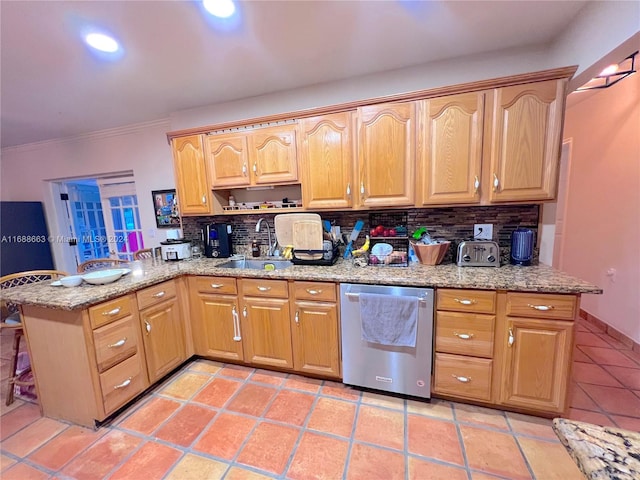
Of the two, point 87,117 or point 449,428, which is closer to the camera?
point 449,428

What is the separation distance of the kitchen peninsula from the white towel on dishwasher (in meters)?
0.13

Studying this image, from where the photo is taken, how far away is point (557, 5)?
4.89 ft

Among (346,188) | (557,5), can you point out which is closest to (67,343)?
(346,188)

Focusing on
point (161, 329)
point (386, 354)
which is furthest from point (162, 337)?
point (386, 354)

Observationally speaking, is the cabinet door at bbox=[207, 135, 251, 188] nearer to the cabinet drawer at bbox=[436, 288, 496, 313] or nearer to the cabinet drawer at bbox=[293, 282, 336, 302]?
the cabinet drawer at bbox=[293, 282, 336, 302]

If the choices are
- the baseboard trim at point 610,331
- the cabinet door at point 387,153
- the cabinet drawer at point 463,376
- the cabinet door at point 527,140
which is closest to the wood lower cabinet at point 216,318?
the cabinet door at point 387,153

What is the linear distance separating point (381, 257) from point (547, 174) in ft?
3.86

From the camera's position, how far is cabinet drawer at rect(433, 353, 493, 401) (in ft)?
5.45

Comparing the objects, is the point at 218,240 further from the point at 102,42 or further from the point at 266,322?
the point at 102,42

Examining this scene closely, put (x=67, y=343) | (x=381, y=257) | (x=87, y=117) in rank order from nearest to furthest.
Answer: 1. (x=67, y=343)
2. (x=381, y=257)
3. (x=87, y=117)

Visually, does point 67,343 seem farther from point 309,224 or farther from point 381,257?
point 381,257

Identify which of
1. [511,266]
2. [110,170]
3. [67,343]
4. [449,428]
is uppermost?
[110,170]

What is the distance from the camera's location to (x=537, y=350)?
1.55m

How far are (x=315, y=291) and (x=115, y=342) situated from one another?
4.36 ft
